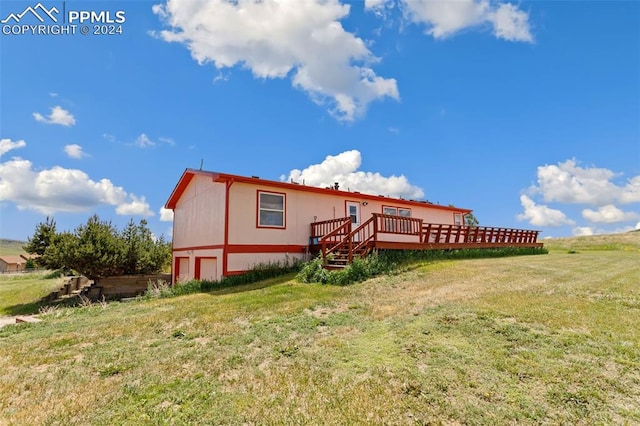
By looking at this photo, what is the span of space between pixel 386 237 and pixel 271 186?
6063mm

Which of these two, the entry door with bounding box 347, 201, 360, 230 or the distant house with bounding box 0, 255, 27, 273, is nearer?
the entry door with bounding box 347, 201, 360, 230

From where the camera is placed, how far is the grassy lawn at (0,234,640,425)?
3307 millimetres

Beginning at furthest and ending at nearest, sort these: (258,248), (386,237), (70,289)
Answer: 1. (70,289)
2. (386,237)
3. (258,248)

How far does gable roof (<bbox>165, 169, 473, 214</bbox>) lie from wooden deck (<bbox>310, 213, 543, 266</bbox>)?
1619mm

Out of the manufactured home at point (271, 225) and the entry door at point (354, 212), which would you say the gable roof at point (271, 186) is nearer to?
the manufactured home at point (271, 225)

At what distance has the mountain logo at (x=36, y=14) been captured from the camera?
10.4 meters

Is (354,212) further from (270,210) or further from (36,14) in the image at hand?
(36,14)

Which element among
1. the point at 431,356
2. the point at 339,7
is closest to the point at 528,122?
the point at 339,7

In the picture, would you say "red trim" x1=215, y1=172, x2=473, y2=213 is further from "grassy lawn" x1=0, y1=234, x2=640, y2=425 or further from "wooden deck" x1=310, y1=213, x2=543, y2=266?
"grassy lawn" x1=0, y1=234, x2=640, y2=425

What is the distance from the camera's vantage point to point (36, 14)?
34.3 feet

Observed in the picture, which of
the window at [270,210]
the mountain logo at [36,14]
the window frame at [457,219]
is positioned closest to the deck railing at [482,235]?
the window frame at [457,219]

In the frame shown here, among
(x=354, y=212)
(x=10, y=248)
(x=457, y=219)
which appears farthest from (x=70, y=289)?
(x=10, y=248)

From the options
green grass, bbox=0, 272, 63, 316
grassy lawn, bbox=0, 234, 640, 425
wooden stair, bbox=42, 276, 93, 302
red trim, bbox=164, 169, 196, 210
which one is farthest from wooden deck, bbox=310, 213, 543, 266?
green grass, bbox=0, 272, 63, 316

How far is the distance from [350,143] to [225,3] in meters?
13.3
